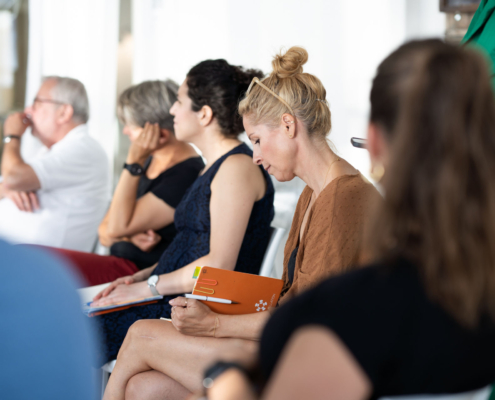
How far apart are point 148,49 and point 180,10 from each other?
0.36 meters

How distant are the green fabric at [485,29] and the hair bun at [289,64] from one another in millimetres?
449

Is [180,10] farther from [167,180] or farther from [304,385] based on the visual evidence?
[304,385]

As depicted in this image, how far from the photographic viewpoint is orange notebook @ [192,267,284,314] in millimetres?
1263

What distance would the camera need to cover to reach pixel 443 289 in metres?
0.54

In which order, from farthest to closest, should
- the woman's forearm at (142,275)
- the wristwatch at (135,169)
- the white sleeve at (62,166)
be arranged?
the white sleeve at (62,166)
the wristwatch at (135,169)
the woman's forearm at (142,275)

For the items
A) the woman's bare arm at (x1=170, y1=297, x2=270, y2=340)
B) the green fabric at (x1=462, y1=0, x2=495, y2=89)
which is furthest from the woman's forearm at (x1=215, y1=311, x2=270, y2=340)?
the green fabric at (x1=462, y1=0, x2=495, y2=89)

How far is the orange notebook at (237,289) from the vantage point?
1263mm

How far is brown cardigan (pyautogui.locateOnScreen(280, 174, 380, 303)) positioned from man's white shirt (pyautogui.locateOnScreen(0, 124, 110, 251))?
1570mm

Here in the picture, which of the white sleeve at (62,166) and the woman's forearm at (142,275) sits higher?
the white sleeve at (62,166)

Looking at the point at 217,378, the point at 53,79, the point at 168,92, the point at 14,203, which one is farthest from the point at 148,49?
the point at 217,378

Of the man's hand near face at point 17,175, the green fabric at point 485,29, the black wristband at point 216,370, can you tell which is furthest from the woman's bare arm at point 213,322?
the man's hand near face at point 17,175

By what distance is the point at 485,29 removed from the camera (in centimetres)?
127

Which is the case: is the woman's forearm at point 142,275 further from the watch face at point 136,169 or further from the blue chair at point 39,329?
the blue chair at point 39,329

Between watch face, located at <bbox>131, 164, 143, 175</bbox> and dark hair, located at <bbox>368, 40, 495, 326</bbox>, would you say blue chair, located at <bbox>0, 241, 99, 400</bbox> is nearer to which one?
dark hair, located at <bbox>368, 40, 495, 326</bbox>
